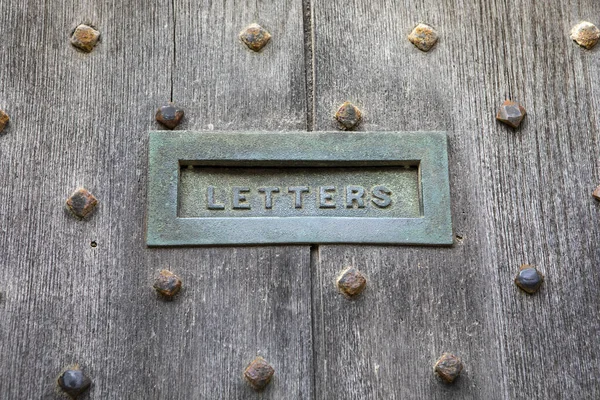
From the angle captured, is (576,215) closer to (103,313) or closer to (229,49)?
(229,49)

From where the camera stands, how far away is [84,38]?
0.91 m

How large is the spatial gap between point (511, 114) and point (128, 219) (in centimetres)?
55

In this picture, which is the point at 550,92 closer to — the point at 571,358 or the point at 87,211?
the point at 571,358

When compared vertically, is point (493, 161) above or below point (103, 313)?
above

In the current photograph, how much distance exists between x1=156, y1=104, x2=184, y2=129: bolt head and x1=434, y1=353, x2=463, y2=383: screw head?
473 mm

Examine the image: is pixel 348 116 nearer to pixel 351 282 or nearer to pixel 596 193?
pixel 351 282

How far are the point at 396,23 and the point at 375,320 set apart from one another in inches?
16.9

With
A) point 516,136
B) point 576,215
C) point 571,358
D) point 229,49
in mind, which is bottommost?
point 571,358

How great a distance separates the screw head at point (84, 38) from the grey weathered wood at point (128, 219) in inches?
0.4

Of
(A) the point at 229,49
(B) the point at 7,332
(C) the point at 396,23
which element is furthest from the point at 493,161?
(B) the point at 7,332

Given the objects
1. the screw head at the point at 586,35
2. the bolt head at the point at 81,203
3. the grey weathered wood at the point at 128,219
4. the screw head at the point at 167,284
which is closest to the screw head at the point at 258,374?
the grey weathered wood at the point at 128,219

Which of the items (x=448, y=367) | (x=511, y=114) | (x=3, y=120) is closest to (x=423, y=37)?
(x=511, y=114)

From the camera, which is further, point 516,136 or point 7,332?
point 516,136

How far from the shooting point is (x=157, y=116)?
0.89m
